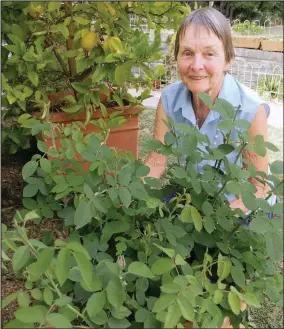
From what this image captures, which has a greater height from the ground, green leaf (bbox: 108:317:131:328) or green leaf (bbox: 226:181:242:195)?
green leaf (bbox: 226:181:242:195)

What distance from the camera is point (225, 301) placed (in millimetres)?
557

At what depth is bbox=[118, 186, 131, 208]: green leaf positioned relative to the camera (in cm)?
58

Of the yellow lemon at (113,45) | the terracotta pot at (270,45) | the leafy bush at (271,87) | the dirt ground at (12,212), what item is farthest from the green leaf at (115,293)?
the terracotta pot at (270,45)

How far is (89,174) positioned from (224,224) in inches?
8.6

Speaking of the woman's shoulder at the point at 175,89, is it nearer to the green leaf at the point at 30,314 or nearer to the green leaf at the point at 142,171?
the green leaf at the point at 142,171

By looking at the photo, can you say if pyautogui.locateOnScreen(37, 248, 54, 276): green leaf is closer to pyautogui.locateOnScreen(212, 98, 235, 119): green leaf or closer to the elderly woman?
pyautogui.locateOnScreen(212, 98, 235, 119): green leaf

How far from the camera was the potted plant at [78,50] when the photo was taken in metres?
1.17

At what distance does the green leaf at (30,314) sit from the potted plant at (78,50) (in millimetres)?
643

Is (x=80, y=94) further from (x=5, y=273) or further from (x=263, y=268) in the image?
(x=263, y=268)

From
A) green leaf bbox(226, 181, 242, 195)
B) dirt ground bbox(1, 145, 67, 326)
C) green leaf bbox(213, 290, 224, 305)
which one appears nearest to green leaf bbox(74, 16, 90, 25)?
dirt ground bbox(1, 145, 67, 326)

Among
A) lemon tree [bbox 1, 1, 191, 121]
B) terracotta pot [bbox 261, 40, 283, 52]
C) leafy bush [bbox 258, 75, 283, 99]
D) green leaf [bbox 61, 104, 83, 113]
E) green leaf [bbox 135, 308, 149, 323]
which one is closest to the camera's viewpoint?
green leaf [bbox 135, 308, 149, 323]

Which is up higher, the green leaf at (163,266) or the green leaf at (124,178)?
the green leaf at (124,178)

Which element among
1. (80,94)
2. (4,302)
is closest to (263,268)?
(4,302)

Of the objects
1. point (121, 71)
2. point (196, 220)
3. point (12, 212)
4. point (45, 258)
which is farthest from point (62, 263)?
point (12, 212)
